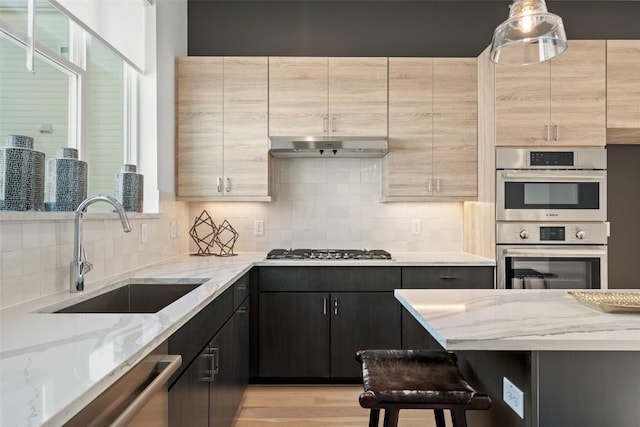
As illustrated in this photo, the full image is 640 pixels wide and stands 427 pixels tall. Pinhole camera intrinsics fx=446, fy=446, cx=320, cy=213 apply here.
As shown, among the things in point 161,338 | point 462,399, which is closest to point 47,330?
point 161,338

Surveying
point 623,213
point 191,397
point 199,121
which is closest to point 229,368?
point 191,397

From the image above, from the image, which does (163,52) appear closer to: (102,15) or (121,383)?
(102,15)

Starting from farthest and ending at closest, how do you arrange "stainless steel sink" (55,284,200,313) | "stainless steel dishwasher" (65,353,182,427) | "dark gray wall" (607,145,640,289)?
"dark gray wall" (607,145,640,289) < "stainless steel sink" (55,284,200,313) < "stainless steel dishwasher" (65,353,182,427)

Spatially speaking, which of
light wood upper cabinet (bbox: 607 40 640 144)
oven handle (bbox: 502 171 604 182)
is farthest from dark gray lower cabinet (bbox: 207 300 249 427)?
light wood upper cabinet (bbox: 607 40 640 144)

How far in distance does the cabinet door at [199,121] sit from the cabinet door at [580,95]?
7.67 ft

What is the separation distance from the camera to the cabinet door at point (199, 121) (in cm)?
327

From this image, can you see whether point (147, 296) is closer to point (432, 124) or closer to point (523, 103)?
point (432, 124)

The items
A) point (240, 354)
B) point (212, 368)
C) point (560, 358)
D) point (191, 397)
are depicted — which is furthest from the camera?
point (240, 354)

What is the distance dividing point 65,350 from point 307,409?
2.01 m

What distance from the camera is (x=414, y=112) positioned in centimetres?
327

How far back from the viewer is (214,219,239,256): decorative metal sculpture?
345 cm

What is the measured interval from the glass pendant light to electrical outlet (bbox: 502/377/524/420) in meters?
1.22

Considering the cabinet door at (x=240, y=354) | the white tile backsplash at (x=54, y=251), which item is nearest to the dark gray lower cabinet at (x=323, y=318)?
the cabinet door at (x=240, y=354)

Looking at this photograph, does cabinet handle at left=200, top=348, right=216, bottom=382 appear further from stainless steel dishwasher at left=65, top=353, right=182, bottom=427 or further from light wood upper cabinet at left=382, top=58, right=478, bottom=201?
light wood upper cabinet at left=382, top=58, right=478, bottom=201
